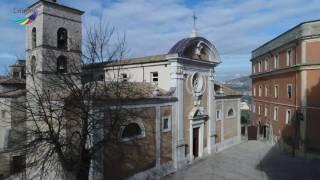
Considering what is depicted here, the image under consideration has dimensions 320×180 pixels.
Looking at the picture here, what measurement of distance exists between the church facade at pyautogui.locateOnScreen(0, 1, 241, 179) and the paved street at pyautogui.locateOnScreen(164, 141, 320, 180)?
126 cm

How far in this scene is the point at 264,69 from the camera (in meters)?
35.9

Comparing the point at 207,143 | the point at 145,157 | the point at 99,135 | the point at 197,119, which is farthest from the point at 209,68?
the point at 99,135

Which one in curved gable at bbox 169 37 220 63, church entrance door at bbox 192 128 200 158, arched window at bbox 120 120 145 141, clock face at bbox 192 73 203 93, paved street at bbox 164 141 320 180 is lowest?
paved street at bbox 164 141 320 180

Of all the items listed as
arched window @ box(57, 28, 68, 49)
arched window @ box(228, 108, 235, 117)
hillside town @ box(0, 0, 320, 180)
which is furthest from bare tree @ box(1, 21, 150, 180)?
arched window @ box(228, 108, 235, 117)

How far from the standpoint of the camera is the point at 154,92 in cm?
2028

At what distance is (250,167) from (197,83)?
7.43m

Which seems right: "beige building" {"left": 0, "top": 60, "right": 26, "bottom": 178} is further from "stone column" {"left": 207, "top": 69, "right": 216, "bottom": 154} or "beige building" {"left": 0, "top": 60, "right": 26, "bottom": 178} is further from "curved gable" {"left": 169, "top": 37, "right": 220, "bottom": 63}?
"stone column" {"left": 207, "top": 69, "right": 216, "bottom": 154}

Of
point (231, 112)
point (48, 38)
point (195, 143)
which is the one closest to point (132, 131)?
point (195, 143)

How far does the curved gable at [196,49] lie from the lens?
22531 millimetres

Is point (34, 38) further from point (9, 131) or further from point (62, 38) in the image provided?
point (9, 131)

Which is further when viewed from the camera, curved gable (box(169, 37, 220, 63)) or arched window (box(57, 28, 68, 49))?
curved gable (box(169, 37, 220, 63))

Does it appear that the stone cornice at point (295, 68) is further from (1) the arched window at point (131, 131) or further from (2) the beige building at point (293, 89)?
(1) the arched window at point (131, 131)

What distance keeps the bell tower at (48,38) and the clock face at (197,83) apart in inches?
354

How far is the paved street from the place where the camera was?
20328 millimetres
